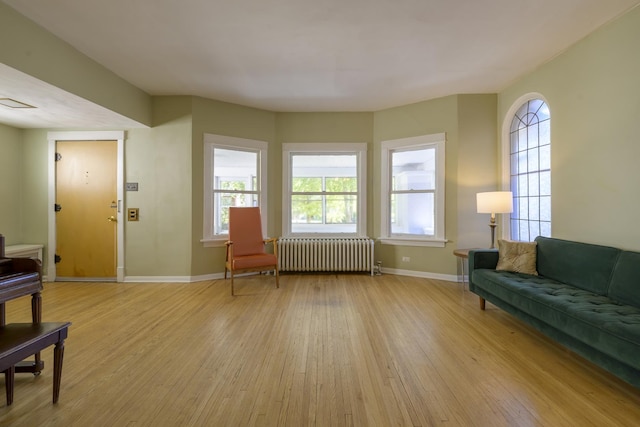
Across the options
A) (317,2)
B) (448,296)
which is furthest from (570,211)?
(317,2)

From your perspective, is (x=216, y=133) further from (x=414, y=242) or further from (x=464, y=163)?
(x=464, y=163)

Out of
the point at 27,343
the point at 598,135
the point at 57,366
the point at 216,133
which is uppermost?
the point at 216,133

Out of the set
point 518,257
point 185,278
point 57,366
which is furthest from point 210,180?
point 518,257

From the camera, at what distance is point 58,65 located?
9.74ft

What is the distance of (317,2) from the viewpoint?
2451 millimetres

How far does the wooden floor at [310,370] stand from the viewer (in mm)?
1641

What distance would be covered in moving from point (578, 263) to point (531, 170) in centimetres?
161

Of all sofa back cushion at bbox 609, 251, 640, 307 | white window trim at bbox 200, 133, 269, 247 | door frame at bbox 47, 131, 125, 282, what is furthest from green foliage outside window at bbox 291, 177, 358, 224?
sofa back cushion at bbox 609, 251, 640, 307

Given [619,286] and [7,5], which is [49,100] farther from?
[619,286]

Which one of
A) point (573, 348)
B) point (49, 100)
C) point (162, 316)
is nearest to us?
point (573, 348)

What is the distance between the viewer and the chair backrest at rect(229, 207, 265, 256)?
14.4 ft

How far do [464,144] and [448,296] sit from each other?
221cm

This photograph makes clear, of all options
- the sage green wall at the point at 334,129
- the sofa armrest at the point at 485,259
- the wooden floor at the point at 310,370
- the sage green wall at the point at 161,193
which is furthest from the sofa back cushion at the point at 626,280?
the sage green wall at the point at 161,193

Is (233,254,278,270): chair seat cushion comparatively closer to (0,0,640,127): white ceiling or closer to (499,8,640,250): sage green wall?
(0,0,640,127): white ceiling
